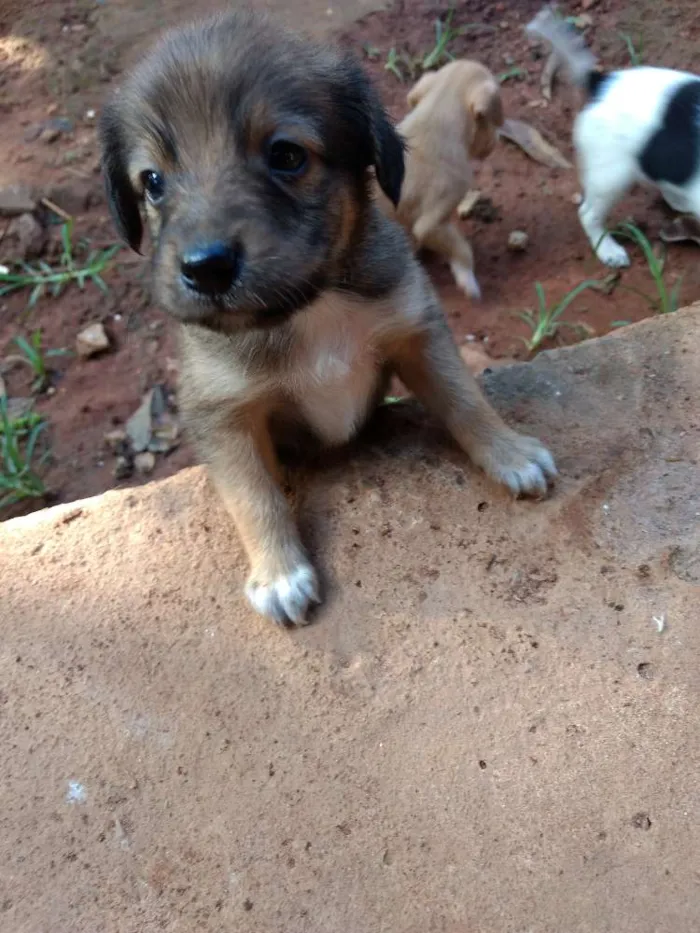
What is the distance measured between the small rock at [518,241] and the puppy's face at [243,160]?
3186mm

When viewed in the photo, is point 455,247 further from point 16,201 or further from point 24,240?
point 16,201

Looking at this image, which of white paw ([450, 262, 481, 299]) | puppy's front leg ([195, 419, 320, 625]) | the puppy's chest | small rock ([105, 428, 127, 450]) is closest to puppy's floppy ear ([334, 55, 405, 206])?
the puppy's chest

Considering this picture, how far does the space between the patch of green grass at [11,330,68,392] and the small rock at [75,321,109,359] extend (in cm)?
10

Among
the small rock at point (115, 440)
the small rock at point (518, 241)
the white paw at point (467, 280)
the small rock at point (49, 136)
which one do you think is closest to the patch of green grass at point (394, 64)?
the small rock at point (518, 241)

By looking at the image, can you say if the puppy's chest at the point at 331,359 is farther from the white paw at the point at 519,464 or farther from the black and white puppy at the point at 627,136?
the black and white puppy at the point at 627,136

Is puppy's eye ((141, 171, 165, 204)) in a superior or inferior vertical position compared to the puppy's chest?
superior

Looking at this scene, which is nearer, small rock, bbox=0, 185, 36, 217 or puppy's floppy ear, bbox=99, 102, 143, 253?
puppy's floppy ear, bbox=99, 102, 143, 253

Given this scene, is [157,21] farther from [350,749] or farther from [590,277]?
[350,749]

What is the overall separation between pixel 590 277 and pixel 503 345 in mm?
827

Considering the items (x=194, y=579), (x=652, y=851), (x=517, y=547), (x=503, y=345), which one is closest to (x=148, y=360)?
(x=503, y=345)

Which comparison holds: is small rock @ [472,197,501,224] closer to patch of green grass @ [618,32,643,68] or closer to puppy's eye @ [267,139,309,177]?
patch of green grass @ [618,32,643,68]

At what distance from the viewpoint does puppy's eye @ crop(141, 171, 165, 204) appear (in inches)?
91.6

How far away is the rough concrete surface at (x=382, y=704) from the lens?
2086 millimetres

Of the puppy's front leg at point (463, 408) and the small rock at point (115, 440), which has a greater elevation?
the puppy's front leg at point (463, 408)
